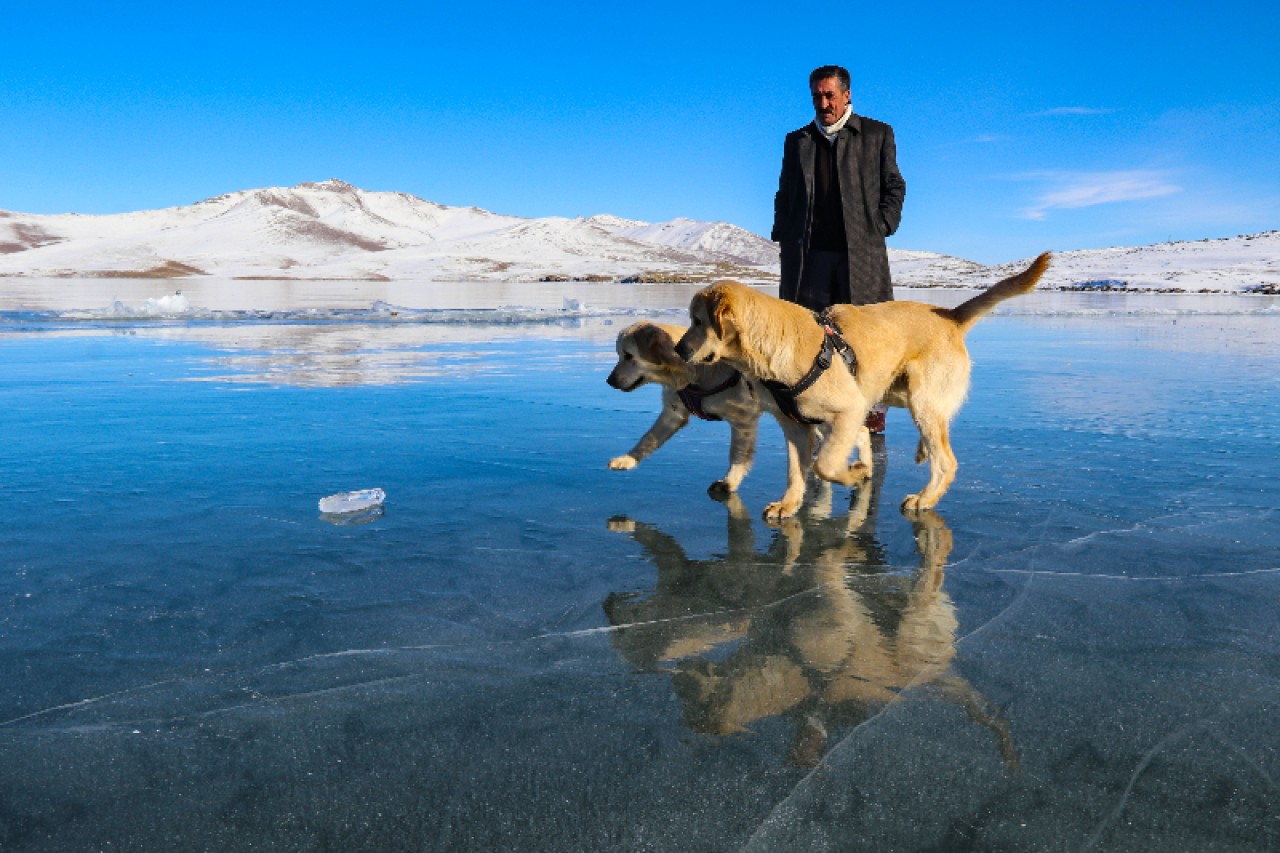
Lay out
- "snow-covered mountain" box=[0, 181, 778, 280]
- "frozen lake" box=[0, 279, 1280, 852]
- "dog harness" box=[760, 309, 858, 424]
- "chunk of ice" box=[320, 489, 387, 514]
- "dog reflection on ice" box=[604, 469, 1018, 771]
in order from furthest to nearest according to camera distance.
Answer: "snow-covered mountain" box=[0, 181, 778, 280] → "dog harness" box=[760, 309, 858, 424] → "chunk of ice" box=[320, 489, 387, 514] → "dog reflection on ice" box=[604, 469, 1018, 771] → "frozen lake" box=[0, 279, 1280, 852]

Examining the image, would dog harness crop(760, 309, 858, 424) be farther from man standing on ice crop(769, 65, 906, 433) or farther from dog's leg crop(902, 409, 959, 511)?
man standing on ice crop(769, 65, 906, 433)

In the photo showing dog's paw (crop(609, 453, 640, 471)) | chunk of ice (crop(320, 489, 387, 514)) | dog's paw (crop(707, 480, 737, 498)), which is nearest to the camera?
chunk of ice (crop(320, 489, 387, 514))

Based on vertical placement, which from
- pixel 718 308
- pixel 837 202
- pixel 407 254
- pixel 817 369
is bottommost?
pixel 817 369

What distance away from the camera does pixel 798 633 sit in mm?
2807

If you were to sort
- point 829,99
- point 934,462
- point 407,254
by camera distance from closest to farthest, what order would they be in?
point 934,462
point 829,99
point 407,254

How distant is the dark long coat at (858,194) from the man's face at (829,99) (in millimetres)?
118

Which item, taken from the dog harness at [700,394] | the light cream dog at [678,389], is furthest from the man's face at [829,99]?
the dog harness at [700,394]

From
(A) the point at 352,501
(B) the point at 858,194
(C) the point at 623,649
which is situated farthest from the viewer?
(B) the point at 858,194

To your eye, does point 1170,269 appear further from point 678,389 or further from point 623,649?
point 623,649

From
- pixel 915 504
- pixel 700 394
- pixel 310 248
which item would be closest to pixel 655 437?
pixel 700 394

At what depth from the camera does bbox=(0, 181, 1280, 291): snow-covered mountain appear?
77.4 m

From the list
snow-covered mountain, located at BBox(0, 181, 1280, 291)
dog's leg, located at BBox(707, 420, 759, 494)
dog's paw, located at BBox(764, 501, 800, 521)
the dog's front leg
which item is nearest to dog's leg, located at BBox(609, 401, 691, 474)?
dog's leg, located at BBox(707, 420, 759, 494)

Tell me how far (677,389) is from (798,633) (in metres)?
2.69

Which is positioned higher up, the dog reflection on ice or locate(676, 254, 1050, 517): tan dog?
locate(676, 254, 1050, 517): tan dog
